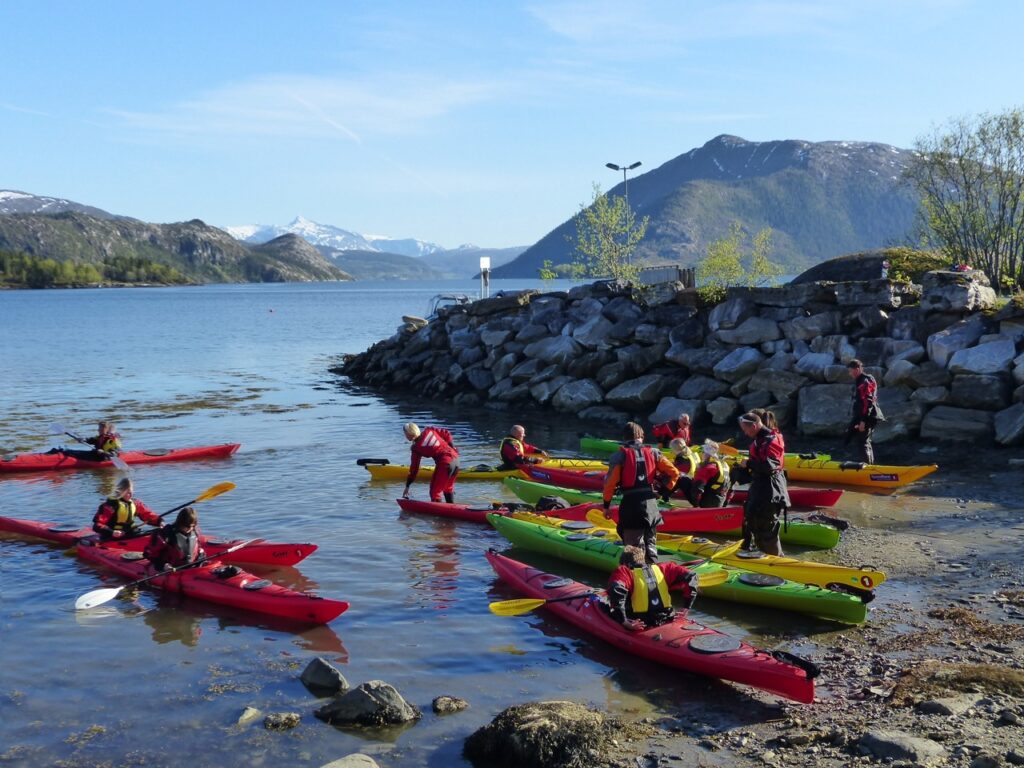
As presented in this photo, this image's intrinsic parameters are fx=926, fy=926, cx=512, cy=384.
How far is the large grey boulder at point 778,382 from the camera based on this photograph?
2233cm

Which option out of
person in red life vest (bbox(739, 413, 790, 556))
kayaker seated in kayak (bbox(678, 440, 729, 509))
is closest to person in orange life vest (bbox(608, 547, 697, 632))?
person in red life vest (bbox(739, 413, 790, 556))

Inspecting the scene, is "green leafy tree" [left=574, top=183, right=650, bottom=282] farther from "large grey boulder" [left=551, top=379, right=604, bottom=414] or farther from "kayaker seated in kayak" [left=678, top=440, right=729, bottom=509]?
"kayaker seated in kayak" [left=678, top=440, right=729, bottom=509]

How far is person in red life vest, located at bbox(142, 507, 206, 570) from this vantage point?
1215cm

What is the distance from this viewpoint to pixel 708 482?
1441cm

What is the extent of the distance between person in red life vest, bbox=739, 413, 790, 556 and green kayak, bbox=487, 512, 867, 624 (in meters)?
0.98

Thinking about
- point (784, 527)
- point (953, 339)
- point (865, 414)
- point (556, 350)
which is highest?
point (953, 339)

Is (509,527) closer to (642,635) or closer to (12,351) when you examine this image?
(642,635)

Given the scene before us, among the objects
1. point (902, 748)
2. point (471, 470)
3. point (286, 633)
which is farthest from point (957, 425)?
point (286, 633)

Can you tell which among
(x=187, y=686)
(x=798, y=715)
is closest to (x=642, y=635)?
(x=798, y=715)

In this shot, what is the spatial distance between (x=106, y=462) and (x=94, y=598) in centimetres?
1064

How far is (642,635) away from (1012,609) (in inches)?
173

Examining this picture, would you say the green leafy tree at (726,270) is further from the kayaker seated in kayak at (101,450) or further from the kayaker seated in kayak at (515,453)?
the kayaker seated in kayak at (101,450)

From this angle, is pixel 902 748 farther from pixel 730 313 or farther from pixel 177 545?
pixel 730 313

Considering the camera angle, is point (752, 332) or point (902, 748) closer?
point (902, 748)
